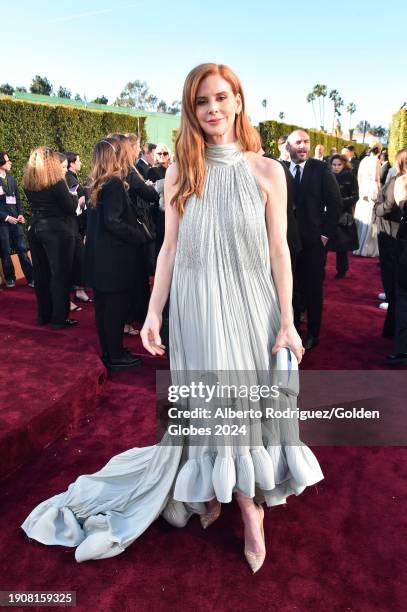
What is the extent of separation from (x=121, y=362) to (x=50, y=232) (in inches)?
63.5

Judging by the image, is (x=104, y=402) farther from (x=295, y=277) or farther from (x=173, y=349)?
(x=295, y=277)

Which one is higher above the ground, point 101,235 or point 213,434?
point 101,235

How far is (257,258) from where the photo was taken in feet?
6.29

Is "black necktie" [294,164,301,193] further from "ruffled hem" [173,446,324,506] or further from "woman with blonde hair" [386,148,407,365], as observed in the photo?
"ruffled hem" [173,446,324,506]

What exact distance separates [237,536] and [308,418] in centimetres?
128

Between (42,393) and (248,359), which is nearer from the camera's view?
(248,359)

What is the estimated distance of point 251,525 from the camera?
2.06 meters

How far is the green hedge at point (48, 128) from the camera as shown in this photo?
25.8ft

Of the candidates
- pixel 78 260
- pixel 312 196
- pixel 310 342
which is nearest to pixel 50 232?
pixel 78 260

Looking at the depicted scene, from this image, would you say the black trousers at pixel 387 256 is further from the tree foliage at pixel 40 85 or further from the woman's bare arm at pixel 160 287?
the tree foliage at pixel 40 85

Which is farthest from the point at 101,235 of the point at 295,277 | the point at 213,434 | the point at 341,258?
the point at 341,258

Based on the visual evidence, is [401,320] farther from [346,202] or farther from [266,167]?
[346,202]

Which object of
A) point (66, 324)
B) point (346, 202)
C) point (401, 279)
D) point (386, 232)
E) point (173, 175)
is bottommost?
point (66, 324)

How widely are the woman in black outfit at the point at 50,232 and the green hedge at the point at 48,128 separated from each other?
138 inches
